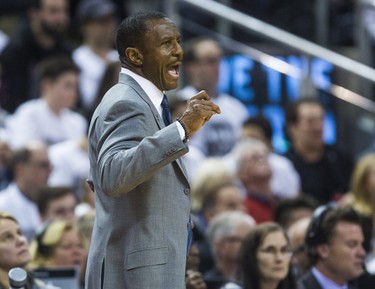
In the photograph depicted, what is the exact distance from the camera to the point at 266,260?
7.54 meters

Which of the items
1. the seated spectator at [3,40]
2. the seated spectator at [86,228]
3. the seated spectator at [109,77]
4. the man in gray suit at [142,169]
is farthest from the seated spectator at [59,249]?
the seated spectator at [3,40]

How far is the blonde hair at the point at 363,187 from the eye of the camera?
32.0 ft

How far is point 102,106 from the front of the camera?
193 inches

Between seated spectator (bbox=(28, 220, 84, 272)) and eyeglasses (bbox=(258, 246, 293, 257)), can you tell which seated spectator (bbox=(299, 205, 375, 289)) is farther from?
seated spectator (bbox=(28, 220, 84, 272))

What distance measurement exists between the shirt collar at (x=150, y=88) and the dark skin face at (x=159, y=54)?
0.07ft

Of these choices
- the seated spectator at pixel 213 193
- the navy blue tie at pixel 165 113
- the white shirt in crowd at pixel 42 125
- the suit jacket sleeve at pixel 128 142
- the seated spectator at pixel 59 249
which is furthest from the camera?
the white shirt in crowd at pixel 42 125

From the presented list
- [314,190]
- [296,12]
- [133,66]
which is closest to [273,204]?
[314,190]

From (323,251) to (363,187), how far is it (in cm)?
226

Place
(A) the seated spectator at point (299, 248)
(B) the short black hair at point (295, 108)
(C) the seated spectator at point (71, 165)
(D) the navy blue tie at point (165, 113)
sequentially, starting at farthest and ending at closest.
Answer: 1. (B) the short black hair at point (295, 108)
2. (C) the seated spectator at point (71, 165)
3. (A) the seated spectator at point (299, 248)
4. (D) the navy blue tie at point (165, 113)

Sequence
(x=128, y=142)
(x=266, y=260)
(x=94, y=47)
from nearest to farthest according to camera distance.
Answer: (x=128, y=142), (x=266, y=260), (x=94, y=47)

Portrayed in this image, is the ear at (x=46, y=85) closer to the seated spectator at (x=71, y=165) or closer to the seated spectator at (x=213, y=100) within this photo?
the seated spectator at (x=71, y=165)

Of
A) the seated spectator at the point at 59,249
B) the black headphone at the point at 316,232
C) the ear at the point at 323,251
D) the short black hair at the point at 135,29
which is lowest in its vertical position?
the seated spectator at the point at 59,249

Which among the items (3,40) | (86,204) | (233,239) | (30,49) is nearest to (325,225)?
(233,239)

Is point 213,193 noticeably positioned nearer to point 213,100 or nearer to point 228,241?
point 228,241
